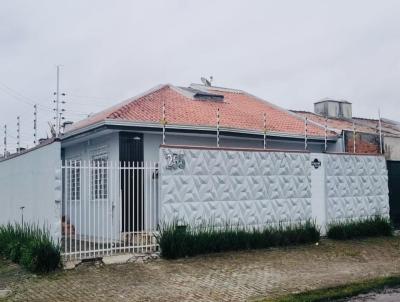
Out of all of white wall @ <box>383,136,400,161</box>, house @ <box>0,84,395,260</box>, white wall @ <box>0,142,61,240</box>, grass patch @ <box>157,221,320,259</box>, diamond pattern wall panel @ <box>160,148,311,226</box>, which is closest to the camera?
white wall @ <box>0,142,61,240</box>

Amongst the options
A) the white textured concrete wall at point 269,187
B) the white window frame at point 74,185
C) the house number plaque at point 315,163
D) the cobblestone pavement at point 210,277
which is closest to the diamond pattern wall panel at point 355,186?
the white textured concrete wall at point 269,187

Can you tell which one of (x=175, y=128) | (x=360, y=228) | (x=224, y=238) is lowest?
(x=360, y=228)

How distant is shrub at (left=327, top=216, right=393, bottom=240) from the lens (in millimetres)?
14312

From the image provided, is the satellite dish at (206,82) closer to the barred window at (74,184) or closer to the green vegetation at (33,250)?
the barred window at (74,184)

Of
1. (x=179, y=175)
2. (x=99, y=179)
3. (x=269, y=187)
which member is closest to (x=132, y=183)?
(x=179, y=175)

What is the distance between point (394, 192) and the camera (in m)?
16.6

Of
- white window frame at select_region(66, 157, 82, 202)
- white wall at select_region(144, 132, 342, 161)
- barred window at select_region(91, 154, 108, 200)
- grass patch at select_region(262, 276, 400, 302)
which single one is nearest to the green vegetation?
white window frame at select_region(66, 157, 82, 202)

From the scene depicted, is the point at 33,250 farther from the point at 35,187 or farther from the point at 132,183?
the point at 132,183

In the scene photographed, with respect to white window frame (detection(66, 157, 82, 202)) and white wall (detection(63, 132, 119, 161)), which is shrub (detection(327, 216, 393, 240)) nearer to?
white wall (detection(63, 132, 119, 161))

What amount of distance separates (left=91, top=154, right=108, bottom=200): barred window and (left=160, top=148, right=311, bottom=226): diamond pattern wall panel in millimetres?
1822

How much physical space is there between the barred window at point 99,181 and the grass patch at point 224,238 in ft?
6.91

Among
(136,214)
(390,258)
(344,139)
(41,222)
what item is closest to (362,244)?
(390,258)

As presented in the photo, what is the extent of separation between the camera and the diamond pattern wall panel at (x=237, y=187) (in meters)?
12.1

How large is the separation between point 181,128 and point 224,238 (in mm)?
3888
